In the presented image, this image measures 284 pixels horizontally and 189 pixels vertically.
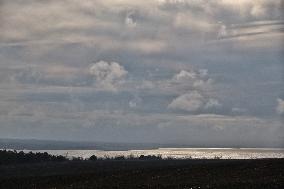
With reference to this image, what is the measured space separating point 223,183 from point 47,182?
2323cm

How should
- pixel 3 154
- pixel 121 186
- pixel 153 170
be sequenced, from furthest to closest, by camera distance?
pixel 3 154, pixel 153 170, pixel 121 186

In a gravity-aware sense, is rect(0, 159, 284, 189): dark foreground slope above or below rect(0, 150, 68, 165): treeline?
below

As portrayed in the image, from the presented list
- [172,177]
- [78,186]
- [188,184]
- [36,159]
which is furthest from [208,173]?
[36,159]

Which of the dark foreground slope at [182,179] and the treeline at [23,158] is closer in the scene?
the dark foreground slope at [182,179]

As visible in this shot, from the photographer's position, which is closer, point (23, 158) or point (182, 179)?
point (182, 179)

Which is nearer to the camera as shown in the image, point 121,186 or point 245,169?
point 121,186

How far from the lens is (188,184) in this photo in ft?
175

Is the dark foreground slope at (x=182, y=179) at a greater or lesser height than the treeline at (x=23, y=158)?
lesser

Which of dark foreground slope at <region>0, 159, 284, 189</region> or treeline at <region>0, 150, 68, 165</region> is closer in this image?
dark foreground slope at <region>0, 159, 284, 189</region>

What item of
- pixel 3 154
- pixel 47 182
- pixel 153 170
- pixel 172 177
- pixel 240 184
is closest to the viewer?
pixel 240 184

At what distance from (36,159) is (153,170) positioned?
6461 cm

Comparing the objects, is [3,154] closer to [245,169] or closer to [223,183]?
[245,169]

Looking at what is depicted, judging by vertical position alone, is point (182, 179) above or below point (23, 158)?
below

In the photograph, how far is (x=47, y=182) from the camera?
2611 inches
